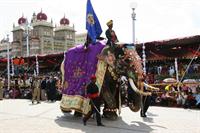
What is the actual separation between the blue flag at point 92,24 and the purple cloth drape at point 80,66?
1.17ft

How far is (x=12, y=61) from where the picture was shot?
2928cm

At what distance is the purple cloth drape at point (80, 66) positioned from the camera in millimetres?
12648

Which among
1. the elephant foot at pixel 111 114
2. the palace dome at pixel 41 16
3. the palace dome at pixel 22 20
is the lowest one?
the elephant foot at pixel 111 114

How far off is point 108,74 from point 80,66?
1.36m

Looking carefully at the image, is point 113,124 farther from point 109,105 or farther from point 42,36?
point 42,36

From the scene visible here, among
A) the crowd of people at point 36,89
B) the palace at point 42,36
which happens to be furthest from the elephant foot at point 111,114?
the palace at point 42,36

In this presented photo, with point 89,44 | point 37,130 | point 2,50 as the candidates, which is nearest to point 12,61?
point 89,44

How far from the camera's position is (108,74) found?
1218 centimetres

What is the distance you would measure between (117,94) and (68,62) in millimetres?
2315

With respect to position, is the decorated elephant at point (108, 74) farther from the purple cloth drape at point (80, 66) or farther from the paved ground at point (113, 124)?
the paved ground at point (113, 124)

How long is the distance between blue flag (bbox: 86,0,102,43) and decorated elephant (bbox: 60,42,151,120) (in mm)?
361

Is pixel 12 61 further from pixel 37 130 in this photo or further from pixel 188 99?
pixel 37 130

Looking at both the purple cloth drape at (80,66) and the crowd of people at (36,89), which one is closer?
the purple cloth drape at (80,66)

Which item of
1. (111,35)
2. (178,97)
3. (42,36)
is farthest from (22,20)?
(111,35)
